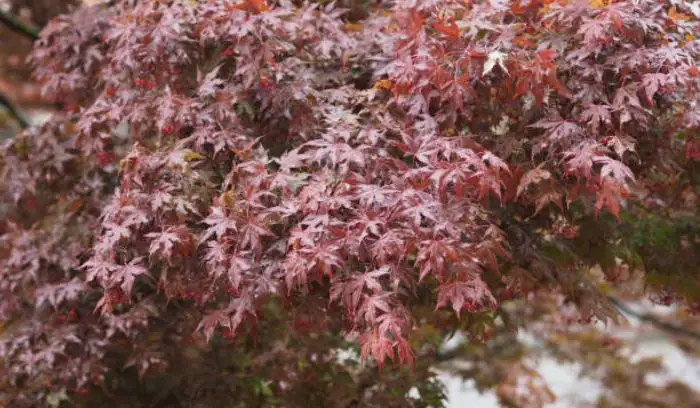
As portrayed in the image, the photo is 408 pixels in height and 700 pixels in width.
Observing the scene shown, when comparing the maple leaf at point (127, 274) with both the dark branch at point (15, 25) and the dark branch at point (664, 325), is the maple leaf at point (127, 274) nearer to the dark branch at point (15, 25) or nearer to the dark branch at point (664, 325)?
the dark branch at point (15, 25)

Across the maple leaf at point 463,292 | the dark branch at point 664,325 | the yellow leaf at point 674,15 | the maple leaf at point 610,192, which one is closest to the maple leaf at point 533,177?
the maple leaf at point 610,192

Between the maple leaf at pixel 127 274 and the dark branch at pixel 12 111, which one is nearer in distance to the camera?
the maple leaf at pixel 127 274

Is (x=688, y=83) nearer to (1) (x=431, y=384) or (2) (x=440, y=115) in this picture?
(2) (x=440, y=115)

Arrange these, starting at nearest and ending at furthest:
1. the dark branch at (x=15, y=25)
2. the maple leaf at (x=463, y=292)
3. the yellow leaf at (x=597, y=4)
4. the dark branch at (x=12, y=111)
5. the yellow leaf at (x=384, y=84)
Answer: the maple leaf at (x=463, y=292), the yellow leaf at (x=597, y=4), the yellow leaf at (x=384, y=84), the dark branch at (x=15, y=25), the dark branch at (x=12, y=111)

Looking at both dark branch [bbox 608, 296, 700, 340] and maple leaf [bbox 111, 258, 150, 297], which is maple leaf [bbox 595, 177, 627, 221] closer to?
maple leaf [bbox 111, 258, 150, 297]

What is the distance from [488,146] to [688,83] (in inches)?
35.4

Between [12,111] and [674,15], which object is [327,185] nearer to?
[674,15]

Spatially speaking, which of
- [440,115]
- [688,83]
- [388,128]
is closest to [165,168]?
[388,128]

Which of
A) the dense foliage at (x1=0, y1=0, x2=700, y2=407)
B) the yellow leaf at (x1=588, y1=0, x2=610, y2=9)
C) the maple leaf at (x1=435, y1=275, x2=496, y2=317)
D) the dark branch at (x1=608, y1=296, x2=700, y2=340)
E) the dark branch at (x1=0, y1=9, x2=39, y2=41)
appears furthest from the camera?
the dark branch at (x1=608, y1=296, x2=700, y2=340)

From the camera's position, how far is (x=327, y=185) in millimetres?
3469

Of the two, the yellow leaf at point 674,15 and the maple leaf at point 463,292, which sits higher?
the yellow leaf at point 674,15

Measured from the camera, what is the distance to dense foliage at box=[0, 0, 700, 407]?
3.35 meters

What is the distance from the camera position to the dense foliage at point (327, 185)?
3.35 metres

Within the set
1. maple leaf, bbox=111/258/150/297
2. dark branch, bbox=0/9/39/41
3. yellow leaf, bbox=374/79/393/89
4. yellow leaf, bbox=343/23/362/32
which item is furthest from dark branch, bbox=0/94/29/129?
yellow leaf, bbox=374/79/393/89
